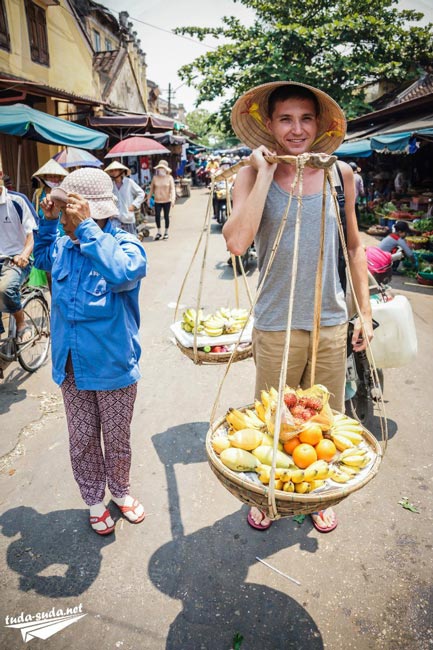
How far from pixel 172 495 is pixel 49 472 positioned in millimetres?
920

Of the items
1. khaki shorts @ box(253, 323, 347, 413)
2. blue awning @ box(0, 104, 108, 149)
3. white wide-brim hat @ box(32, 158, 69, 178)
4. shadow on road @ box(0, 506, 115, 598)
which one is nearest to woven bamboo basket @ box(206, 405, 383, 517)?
khaki shorts @ box(253, 323, 347, 413)

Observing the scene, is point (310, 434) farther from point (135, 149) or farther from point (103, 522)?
point (135, 149)

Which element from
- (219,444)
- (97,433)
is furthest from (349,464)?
(97,433)

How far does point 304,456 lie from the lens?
1.63 metres

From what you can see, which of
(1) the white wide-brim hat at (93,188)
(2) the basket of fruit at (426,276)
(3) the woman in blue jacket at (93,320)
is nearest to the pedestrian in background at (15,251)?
(3) the woman in blue jacket at (93,320)

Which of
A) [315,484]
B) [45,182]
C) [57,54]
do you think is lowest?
[315,484]

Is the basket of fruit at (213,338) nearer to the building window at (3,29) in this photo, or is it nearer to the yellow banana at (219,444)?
the yellow banana at (219,444)

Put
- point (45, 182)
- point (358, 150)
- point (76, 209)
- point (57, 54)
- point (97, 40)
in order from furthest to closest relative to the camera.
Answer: point (97, 40) → point (358, 150) → point (57, 54) → point (45, 182) → point (76, 209)

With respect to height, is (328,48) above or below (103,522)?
above

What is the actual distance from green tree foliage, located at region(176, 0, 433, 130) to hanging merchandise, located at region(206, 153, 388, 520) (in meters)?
17.8

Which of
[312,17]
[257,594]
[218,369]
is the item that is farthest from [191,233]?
[312,17]

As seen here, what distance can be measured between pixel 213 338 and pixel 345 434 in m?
1.49

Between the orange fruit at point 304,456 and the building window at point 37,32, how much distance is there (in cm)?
1209

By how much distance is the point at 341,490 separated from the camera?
1.42m
